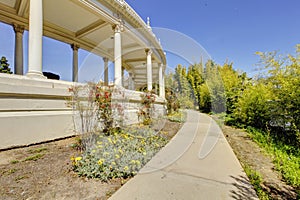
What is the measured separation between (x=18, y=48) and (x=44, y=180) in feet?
21.3

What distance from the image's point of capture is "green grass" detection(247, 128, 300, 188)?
2215mm

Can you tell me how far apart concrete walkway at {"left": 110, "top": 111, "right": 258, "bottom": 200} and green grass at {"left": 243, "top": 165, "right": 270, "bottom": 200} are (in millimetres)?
73

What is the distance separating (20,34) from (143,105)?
5833mm

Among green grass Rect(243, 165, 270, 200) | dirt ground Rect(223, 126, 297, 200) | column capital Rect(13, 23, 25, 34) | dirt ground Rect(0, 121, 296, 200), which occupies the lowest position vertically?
dirt ground Rect(223, 126, 297, 200)

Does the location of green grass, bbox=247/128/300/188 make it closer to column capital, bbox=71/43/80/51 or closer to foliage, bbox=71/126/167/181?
foliage, bbox=71/126/167/181

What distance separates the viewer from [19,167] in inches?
87.4

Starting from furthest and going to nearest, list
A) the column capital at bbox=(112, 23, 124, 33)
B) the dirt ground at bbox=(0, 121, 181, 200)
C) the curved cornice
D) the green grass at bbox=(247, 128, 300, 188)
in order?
the column capital at bbox=(112, 23, 124, 33) < the curved cornice < the green grass at bbox=(247, 128, 300, 188) < the dirt ground at bbox=(0, 121, 181, 200)

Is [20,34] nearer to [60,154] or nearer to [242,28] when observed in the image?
[60,154]

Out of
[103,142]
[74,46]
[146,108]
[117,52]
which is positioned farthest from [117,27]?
[103,142]

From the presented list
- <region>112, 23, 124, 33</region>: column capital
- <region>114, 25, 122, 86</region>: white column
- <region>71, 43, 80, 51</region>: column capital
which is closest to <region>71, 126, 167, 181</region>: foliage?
<region>114, 25, 122, 86</region>: white column

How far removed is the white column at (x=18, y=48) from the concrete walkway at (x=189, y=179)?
6642 millimetres

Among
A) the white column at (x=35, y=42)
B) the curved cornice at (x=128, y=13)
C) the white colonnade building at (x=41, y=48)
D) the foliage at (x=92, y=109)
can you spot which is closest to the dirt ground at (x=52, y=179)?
the foliage at (x=92, y=109)

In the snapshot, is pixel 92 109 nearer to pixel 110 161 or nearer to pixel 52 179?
pixel 110 161

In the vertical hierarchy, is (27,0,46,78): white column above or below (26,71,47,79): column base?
above
